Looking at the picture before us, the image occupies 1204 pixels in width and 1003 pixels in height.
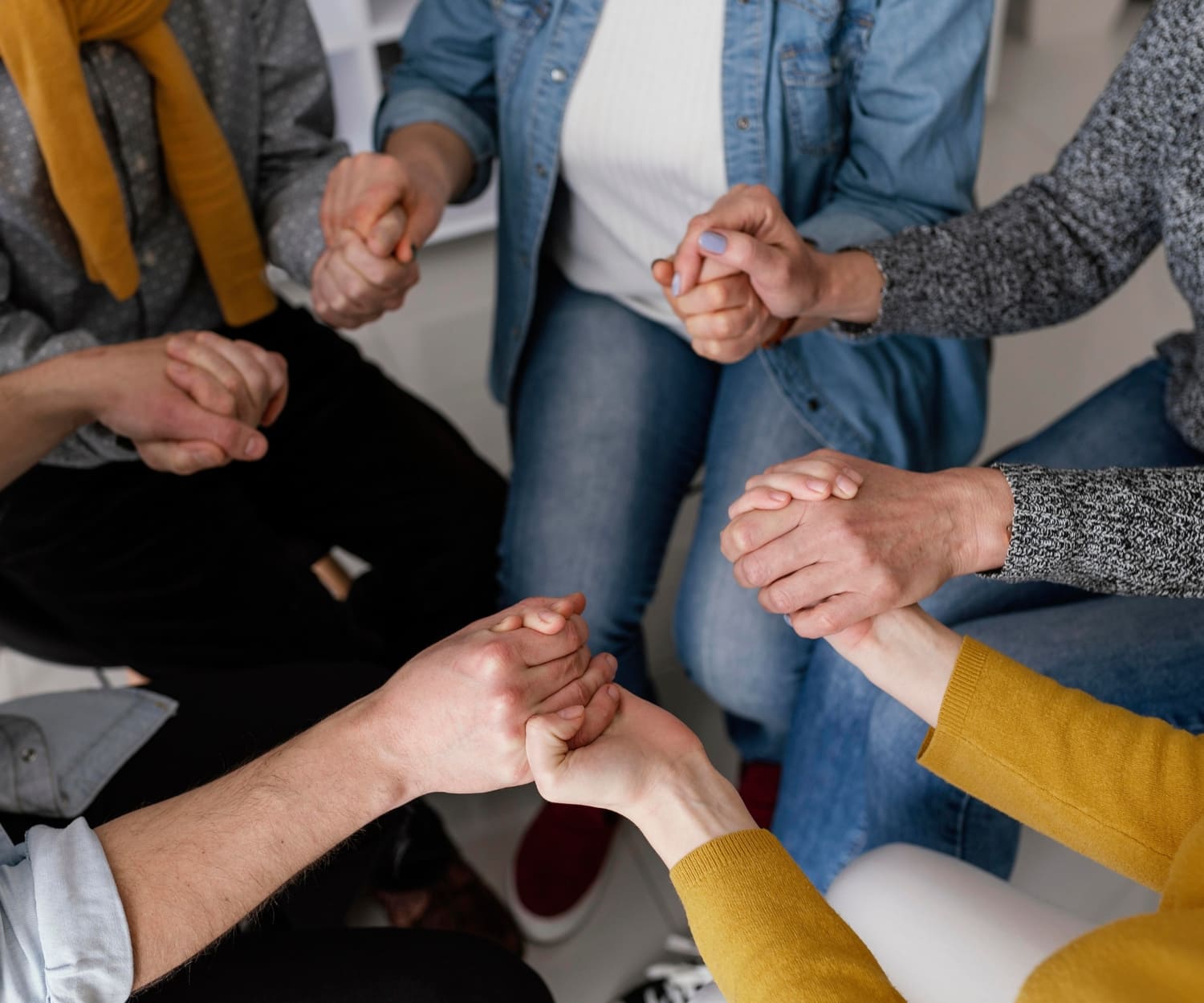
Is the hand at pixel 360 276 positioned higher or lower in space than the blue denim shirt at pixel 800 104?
lower

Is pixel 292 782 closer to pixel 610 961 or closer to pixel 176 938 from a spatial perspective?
pixel 176 938

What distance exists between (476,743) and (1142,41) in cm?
84

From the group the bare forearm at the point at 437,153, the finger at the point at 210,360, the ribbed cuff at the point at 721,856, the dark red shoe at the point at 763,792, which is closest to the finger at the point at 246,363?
the finger at the point at 210,360

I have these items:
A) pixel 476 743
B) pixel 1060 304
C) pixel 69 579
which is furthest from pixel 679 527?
pixel 476 743

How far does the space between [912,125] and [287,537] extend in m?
0.82

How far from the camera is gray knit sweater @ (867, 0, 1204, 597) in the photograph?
2.83 feet

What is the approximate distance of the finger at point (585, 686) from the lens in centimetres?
82

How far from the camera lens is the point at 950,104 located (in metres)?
1.12

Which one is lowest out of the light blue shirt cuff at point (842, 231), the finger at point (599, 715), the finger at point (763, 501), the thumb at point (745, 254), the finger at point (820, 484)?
the finger at point (599, 715)

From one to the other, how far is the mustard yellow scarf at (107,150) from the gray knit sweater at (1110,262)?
2.26ft

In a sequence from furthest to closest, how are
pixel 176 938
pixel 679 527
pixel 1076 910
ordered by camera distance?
pixel 679 527
pixel 1076 910
pixel 176 938

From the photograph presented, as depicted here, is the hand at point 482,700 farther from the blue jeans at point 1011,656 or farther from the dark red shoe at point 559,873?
the dark red shoe at point 559,873

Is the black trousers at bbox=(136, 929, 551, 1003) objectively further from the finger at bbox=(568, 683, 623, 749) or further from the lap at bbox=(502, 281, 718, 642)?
the lap at bbox=(502, 281, 718, 642)

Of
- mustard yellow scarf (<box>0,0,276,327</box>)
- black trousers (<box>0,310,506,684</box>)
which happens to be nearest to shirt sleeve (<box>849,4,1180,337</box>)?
black trousers (<box>0,310,506,684</box>)
